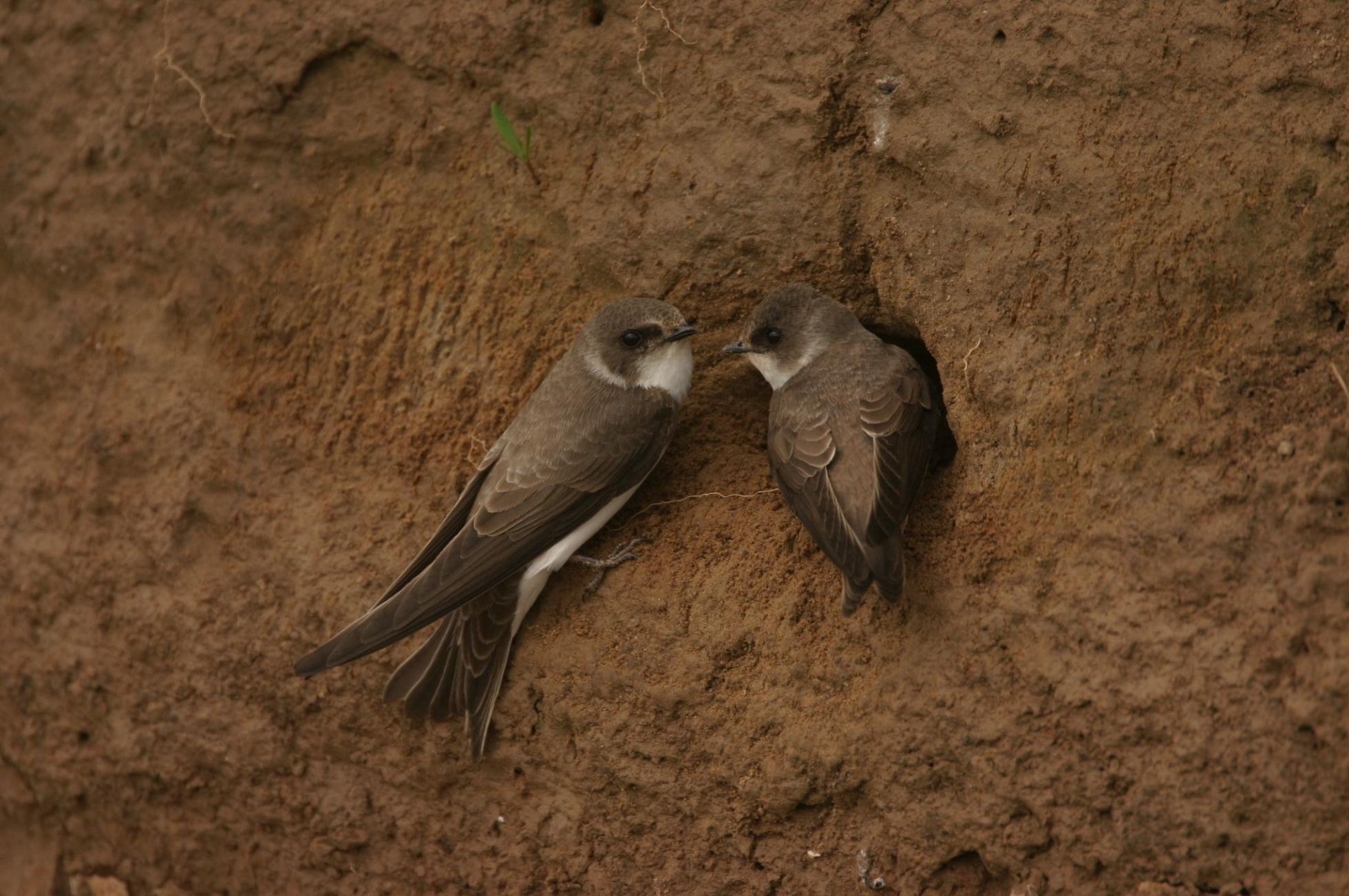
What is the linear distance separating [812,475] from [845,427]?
0.17 m

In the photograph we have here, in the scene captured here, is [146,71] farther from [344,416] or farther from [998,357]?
[998,357]

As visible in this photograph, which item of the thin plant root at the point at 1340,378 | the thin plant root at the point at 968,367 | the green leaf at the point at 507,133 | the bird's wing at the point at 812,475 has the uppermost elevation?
the green leaf at the point at 507,133

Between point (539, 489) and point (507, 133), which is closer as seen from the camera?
point (539, 489)

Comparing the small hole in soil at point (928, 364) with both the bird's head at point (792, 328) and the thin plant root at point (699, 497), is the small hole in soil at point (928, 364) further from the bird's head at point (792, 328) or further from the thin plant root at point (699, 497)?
the thin plant root at point (699, 497)

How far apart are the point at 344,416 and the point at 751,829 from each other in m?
1.79

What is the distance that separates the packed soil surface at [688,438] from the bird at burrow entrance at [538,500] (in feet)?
0.39

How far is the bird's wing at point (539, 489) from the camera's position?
361 centimetres

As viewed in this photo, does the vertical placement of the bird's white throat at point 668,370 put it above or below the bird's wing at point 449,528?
above

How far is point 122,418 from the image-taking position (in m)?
4.41

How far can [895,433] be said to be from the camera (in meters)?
3.56

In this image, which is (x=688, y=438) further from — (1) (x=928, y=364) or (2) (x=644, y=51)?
(2) (x=644, y=51)

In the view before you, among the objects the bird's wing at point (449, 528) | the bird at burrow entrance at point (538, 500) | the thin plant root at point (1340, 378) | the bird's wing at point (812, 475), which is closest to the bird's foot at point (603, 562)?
the bird at burrow entrance at point (538, 500)

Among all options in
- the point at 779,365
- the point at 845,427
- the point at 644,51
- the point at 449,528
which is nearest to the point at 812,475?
the point at 845,427

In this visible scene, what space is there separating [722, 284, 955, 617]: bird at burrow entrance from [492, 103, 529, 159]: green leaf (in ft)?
2.76
